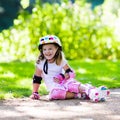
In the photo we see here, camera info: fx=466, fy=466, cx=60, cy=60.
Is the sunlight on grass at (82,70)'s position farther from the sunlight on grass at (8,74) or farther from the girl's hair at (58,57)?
the girl's hair at (58,57)

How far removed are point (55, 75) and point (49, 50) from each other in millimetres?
313

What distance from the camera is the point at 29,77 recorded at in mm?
7688

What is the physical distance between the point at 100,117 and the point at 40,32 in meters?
10.5

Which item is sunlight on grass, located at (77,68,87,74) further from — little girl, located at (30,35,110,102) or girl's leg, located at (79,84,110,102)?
girl's leg, located at (79,84,110,102)

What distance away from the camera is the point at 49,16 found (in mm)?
14625

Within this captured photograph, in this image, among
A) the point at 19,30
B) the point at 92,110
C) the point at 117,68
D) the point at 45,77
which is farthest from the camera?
the point at 19,30

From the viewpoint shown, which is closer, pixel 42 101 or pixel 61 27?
pixel 42 101

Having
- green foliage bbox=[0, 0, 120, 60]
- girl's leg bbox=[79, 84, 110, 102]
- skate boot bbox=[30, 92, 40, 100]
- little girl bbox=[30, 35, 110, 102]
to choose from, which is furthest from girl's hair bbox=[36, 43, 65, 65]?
green foliage bbox=[0, 0, 120, 60]

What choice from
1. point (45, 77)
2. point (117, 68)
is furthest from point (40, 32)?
point (45, 77)

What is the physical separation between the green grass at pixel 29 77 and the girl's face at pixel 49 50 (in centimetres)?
55

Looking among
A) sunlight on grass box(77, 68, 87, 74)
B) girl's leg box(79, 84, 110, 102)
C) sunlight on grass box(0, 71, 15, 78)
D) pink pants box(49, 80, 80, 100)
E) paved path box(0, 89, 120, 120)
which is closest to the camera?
paved path box(0, 89, 120, 120)

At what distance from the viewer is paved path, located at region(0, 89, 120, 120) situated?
14.0ft

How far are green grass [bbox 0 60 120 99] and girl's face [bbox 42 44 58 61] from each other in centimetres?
55

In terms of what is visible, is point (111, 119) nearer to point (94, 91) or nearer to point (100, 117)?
point (100, 117)
